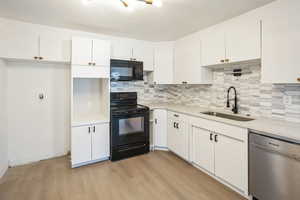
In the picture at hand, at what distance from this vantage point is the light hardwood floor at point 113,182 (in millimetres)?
2043

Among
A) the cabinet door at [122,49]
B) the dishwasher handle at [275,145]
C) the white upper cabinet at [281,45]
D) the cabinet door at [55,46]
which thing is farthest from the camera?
the cabinet door at [122,49]

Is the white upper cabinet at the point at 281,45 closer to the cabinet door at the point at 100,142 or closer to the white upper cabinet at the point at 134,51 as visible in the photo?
the white upper cabinet at the point at 134,51

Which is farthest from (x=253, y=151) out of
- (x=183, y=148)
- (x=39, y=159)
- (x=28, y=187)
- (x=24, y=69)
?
(x=24, y=69)

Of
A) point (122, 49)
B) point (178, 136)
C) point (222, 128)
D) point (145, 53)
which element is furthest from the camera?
point (145, 53)

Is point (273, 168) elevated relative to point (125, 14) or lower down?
lower down

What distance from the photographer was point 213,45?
8.78ft

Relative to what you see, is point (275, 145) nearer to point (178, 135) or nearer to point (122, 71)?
point (178, 135)

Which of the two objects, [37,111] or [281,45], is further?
[37,111]

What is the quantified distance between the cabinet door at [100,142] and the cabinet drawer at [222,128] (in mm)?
1563

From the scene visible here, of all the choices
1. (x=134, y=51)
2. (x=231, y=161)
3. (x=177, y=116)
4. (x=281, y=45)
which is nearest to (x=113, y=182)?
(x=177, y=116)

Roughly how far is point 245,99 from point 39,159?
12.3 feet

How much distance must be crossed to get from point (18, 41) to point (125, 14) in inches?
68.0

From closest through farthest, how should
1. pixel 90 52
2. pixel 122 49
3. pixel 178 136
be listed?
pixel 90 52, pixel 178 136, pixel 122 49

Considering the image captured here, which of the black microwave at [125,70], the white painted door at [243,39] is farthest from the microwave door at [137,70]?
the white painted door at [243,39]
